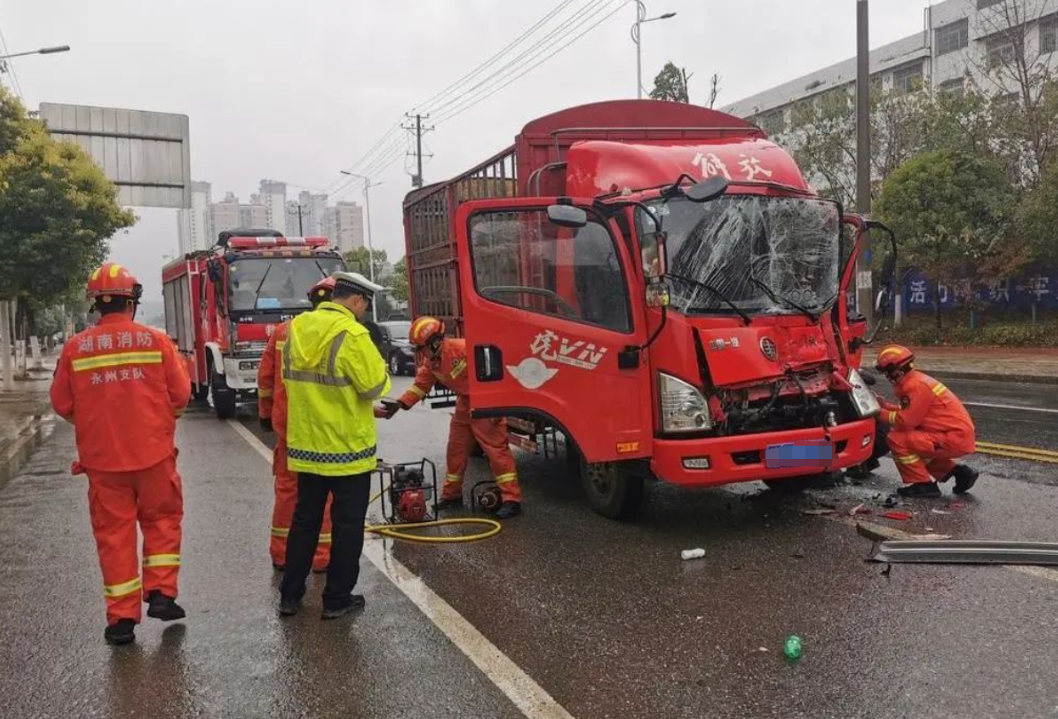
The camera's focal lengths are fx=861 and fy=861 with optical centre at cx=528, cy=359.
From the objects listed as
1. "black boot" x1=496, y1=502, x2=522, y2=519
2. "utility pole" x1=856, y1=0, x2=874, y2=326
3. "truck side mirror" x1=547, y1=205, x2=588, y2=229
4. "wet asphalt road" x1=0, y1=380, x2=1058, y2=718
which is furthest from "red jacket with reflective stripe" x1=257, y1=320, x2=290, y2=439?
"utility pole" x1=856, y1=0, x2=874, y2=326

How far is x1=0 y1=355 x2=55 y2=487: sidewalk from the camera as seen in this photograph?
9812 millimetres

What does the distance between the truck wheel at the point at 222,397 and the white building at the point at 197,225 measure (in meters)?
48.4

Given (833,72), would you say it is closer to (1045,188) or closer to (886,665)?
(1045,188)

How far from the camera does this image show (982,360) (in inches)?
704

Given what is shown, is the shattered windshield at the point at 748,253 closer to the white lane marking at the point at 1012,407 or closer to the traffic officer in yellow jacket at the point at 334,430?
the traffic officer in yellow jacket at the point at 334,430

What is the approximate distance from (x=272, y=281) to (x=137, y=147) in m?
15.4

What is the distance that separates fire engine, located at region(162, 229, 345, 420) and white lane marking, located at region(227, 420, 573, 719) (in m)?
7.86

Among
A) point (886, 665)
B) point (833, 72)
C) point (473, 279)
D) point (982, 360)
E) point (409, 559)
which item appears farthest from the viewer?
point (833, 72)

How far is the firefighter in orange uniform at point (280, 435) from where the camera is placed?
4.98m

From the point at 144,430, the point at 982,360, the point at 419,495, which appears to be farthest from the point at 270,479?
the point at 982,360

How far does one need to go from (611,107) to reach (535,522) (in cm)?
325

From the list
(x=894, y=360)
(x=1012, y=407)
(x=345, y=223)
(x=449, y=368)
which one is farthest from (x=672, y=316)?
(x=345, y=223)

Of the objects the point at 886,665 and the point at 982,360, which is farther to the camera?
the point at 982,360

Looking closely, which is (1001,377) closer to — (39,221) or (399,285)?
(39,221)
